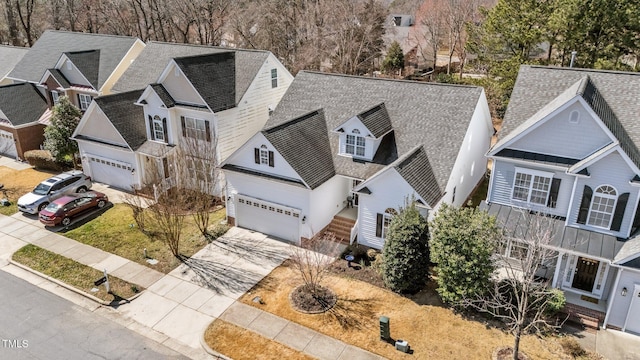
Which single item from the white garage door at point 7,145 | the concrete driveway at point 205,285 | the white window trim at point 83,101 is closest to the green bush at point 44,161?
the white garage door at point 7,145

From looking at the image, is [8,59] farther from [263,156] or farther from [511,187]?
[511,187]

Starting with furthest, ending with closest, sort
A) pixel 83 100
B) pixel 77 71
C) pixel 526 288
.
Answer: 1. pixel 83 100
2. pixel 77 71
3. pixel 526 288

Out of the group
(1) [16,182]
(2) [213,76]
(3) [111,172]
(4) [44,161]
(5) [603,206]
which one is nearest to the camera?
(5) [603,206]

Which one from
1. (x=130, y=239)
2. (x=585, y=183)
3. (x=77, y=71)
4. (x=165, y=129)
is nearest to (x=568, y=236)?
(x=585, y=183)

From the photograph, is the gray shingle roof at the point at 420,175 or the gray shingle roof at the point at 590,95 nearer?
the gray shingle roof at the point at 590,95

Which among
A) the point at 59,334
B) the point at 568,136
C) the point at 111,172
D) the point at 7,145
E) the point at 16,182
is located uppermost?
the point at 568,136

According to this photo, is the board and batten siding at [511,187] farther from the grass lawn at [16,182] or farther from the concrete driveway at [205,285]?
the grass lawn at [16,182]

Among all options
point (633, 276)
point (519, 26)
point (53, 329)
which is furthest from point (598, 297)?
point (519, 26)
